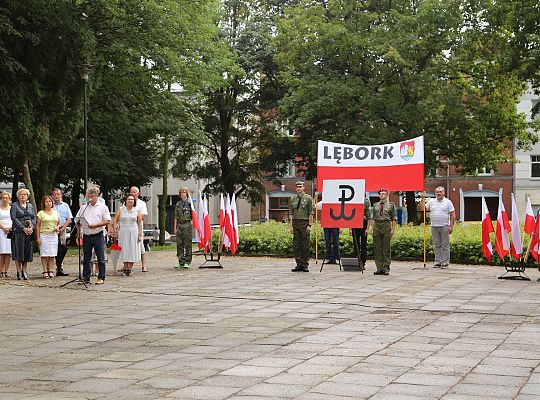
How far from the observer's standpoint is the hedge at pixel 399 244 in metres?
22.8

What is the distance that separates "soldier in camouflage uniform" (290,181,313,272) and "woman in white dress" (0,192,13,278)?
19.7 feet

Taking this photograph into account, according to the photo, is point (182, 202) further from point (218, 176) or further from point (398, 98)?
point (218, 176)

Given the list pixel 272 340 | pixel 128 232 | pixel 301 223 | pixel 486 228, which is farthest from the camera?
pixel 486 228

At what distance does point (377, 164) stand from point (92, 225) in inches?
322

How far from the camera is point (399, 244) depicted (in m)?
24.1

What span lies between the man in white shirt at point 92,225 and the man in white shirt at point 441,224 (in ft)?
26.9

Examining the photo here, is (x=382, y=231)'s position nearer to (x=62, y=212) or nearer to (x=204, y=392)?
(x=62, y=212)

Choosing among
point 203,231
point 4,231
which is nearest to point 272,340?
point 4,231

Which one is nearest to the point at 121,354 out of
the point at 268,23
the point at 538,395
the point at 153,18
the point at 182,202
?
the point at 538,395

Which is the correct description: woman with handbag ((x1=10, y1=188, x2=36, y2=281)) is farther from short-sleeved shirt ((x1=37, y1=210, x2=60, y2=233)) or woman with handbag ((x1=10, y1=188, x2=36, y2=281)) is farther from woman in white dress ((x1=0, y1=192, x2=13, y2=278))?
woman in white dress ((x1=0, y1=192, x2=13, y2=278))

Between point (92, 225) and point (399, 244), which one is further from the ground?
point (92, 225)

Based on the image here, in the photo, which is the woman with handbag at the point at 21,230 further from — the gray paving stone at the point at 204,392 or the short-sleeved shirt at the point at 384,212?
the gray paving stone at the point at 204,392

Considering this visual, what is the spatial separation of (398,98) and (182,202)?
21.4 metres

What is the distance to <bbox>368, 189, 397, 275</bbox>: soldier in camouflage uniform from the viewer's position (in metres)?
18.4
